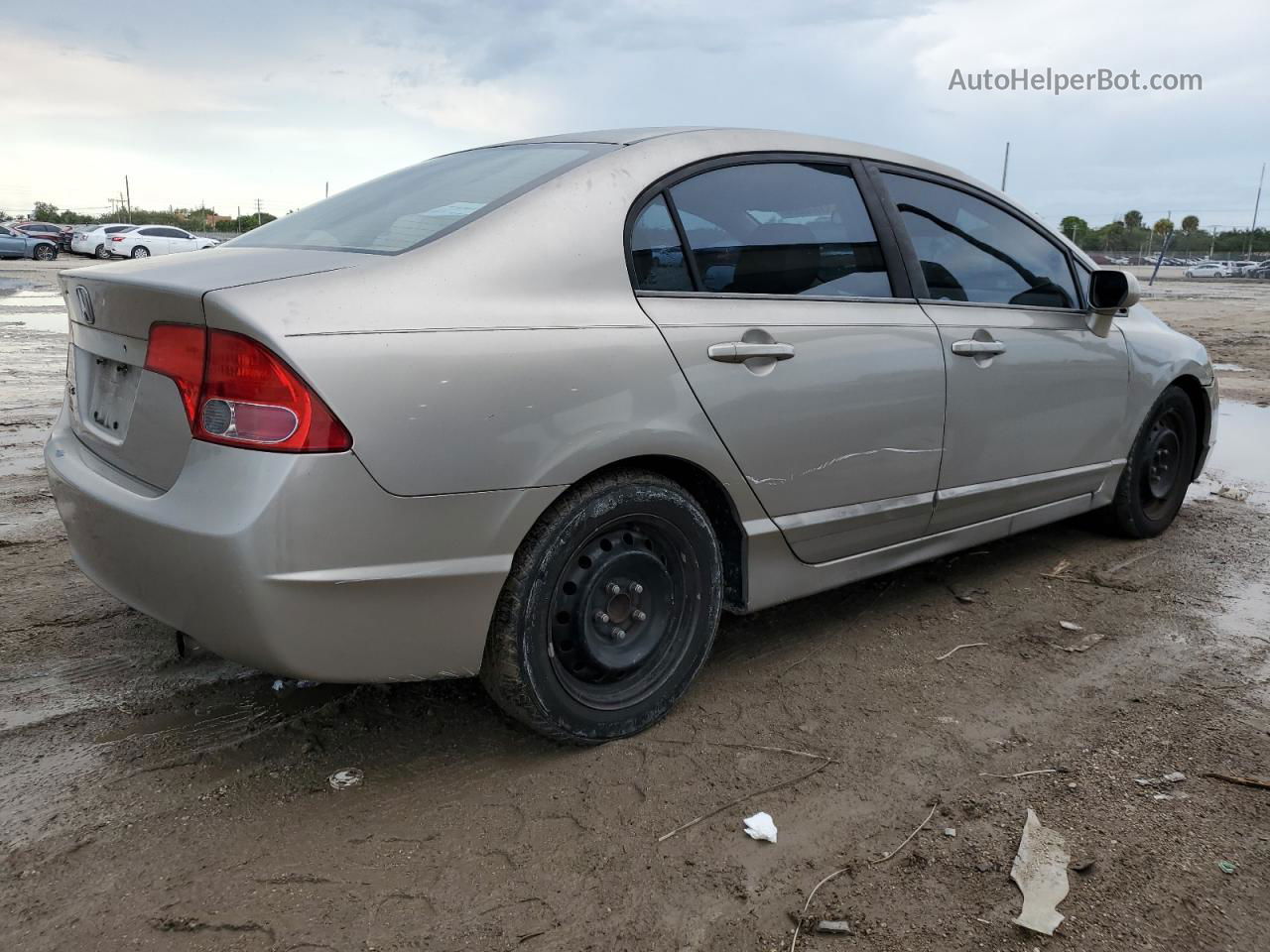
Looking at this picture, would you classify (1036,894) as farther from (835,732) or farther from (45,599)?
(45,599)

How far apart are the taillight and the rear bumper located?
3cm

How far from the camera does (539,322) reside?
2416 mm

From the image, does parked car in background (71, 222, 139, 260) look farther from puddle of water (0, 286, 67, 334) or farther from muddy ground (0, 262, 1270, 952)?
muddy ground (0, 262, 1270, 952)

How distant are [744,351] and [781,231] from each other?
531 mm

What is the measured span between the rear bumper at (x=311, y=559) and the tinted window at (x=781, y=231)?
0.97 m

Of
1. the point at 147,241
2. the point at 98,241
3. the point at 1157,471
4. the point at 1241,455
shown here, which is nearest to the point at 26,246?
the point at 98,241

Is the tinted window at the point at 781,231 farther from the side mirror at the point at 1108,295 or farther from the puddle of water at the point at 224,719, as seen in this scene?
the puddle of water at the point at 224,719

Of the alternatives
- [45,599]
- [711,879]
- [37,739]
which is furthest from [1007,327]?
[45,599]

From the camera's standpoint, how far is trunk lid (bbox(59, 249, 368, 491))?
88.4 inches

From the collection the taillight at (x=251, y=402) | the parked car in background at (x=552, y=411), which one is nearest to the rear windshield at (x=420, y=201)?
the parked car in background at (x=552, y=411)

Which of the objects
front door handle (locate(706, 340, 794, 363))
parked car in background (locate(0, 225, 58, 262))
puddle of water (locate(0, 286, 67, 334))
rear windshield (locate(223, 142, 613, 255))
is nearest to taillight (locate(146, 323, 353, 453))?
rear windshield (locate(223, 142, 613, 255))

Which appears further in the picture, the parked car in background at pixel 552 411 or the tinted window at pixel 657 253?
the tinted window at pixel 657 253

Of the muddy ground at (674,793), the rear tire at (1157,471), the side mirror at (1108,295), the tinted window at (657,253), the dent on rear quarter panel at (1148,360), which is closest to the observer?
the muddy ground at (674,793)

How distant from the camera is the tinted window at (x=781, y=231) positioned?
9.47ft
